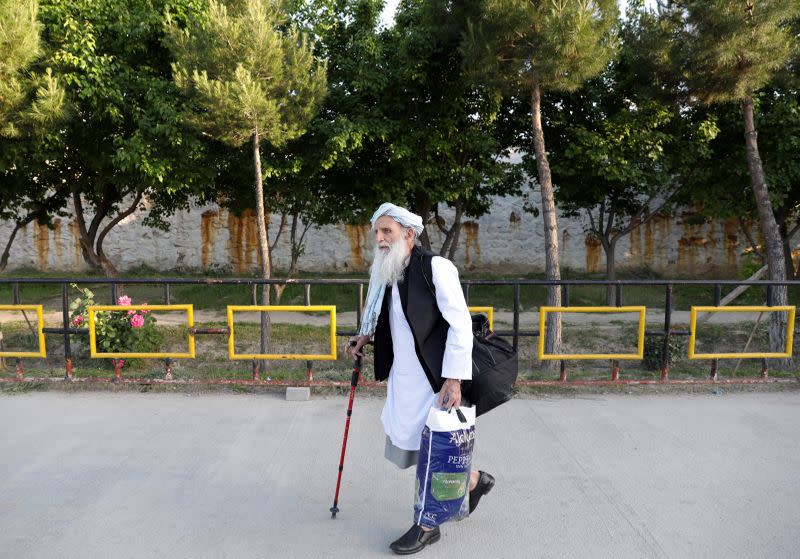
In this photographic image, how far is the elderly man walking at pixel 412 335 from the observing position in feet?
9.30

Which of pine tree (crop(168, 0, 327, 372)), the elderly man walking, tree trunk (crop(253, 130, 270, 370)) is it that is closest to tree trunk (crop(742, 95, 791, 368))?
A: pine tree (crop(168, 0, 327, 372))

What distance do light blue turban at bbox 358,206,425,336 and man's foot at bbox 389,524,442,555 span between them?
0.96 metres

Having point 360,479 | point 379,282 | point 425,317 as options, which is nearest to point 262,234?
point 360,479

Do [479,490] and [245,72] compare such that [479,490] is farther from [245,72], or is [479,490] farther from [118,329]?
[245,72]

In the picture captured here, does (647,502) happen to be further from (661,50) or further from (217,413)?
(661,50)

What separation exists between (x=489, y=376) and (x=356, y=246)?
1769 centimetres

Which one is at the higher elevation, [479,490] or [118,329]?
[118,329]

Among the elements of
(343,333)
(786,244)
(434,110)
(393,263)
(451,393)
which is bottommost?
(343,333)

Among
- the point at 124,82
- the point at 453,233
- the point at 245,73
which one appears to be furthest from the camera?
the point at 453,233

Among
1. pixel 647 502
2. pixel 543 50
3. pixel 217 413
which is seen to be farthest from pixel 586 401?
pixel 543 50

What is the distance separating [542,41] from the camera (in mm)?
7996

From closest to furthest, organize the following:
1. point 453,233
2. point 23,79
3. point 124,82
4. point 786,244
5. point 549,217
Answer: point 23,79
point 549,217
point 124,82
point 453,233
point 786,244

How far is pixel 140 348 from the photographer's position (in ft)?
24.6

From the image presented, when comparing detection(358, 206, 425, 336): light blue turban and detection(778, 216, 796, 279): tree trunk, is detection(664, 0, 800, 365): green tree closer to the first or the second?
detection(358, 206, 425, 336): light blue turban
